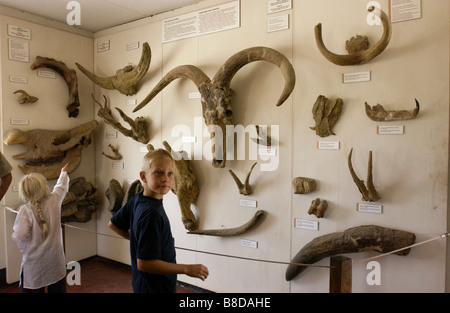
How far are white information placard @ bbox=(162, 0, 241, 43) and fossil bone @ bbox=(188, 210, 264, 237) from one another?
188 cm

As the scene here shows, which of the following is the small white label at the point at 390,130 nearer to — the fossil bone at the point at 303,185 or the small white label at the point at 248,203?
the fossil bone at the point at 303,185

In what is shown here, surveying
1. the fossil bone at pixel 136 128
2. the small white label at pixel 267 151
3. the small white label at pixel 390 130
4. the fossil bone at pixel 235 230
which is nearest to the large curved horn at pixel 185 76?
the fossil bone at pixel 136 128

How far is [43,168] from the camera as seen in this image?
151 inches

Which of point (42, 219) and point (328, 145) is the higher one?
point (328, 145)

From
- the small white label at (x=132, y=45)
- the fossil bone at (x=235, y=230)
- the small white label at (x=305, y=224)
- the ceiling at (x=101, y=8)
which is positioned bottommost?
the fossil bone at (x=235, y=230)

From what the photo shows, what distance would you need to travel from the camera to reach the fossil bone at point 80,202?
13.0ft

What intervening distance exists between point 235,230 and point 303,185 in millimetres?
855

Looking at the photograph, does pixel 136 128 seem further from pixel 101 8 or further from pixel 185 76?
pixel 101 8

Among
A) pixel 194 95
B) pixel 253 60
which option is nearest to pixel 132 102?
pixel 194 95

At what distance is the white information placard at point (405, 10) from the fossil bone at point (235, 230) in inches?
76.9

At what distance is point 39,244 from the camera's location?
238 cm

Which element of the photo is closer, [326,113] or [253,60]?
[326,113]

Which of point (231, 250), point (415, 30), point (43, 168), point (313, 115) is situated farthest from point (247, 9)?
point (43, 168)

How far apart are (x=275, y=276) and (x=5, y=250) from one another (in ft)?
10.0
